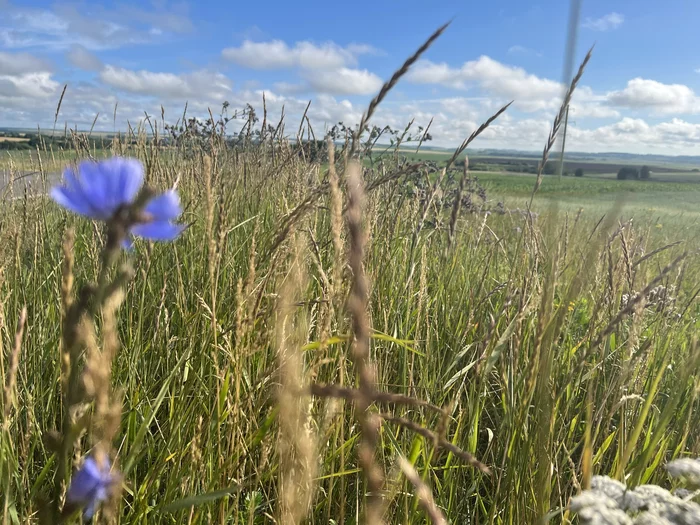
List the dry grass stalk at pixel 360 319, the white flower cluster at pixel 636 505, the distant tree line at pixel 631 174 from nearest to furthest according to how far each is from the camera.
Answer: the dry grass stalk at pixel 360 319, the white flower cluster at pixel 636 505, the distant tree line at pixel 631 174

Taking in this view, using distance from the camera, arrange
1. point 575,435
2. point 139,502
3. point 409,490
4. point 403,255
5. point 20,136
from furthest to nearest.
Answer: point 20,136, point 403,255, point 575,435, point 409,490, point 139,502

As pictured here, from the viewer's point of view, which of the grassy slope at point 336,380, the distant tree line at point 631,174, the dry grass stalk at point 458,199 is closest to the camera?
the grassy slope at point 336,380

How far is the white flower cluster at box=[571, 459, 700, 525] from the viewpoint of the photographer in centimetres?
69

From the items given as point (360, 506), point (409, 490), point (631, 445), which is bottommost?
point (360, 506)

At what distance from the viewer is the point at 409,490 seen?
1233mm

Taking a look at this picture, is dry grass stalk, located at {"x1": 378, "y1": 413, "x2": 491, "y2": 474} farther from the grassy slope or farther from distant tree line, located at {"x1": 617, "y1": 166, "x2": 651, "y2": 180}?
distant tree line, located at {"x1": 617, "y1": 166, "x2": 651, "y2": 180}

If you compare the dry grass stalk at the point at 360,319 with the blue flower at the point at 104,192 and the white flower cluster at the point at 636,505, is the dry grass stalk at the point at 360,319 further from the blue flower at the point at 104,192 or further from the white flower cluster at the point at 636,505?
the white flower cluster at the point at 636,505

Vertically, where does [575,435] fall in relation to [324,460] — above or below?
below

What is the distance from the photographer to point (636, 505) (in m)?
0.75

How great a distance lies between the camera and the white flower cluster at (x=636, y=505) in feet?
2.26

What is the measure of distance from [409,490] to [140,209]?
1107 mm

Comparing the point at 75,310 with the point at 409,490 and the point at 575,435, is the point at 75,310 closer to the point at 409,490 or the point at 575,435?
the point at 409,490

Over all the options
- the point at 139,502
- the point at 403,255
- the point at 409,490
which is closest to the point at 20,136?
the point at 403,255

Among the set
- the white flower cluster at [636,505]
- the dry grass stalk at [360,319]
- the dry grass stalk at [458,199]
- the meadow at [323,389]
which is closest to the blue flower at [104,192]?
the meadow at [323,389]
